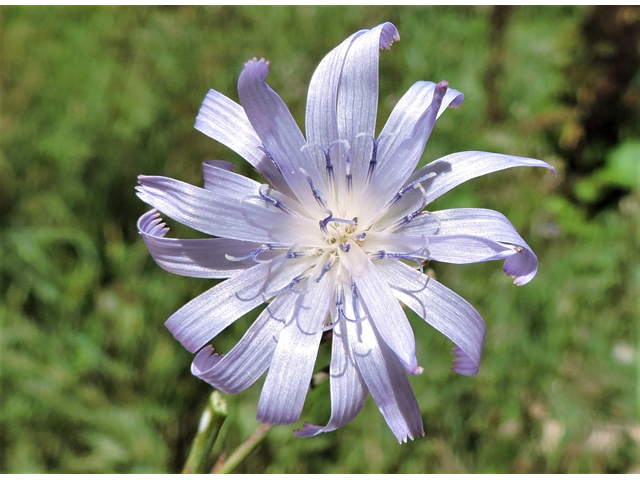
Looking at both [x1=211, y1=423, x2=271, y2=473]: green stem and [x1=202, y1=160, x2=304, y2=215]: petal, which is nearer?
[x1=202, y1=160, x2=304, y2=215]: petal

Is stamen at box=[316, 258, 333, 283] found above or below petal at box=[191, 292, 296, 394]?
above

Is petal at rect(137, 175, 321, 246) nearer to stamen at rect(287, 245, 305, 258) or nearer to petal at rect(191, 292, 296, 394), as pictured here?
stamen at rect(287, 245, 305, 258)

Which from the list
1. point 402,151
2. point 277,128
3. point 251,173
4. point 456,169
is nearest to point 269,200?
point 277,128

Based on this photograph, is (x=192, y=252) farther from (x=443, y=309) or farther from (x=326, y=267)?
(x=443, y=309)

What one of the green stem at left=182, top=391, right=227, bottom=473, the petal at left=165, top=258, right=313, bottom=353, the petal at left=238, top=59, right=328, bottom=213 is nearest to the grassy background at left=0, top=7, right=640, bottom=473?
the green stem at left=182, top=391, right=227, bottom=473

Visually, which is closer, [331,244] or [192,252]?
[192,252]

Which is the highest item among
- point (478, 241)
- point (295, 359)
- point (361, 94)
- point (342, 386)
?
point (361, 94)

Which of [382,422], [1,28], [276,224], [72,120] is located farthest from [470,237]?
[1,28]

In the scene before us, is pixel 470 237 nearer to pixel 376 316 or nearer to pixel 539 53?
pixel 376 316

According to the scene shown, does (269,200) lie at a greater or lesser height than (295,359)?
greater
